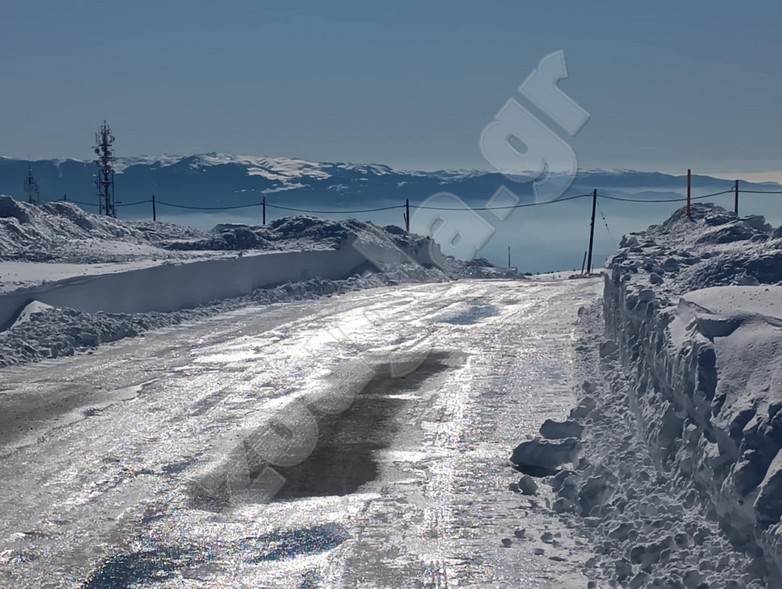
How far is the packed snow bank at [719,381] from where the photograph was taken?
17.9 feet

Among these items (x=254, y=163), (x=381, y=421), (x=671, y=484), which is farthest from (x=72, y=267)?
(x=254, y=163)

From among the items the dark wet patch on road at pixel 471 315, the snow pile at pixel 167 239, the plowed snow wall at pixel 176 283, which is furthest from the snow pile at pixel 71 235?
the dark wet patch on road at pixel 471 315

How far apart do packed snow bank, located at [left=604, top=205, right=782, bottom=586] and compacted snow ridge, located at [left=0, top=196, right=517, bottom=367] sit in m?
8.77

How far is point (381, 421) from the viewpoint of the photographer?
33.8 feet

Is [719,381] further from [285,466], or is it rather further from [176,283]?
[176,283]

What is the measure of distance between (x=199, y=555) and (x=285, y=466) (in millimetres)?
2198

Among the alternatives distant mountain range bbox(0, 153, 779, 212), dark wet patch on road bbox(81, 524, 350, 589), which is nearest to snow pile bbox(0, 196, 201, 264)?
dark wet patch on road bbox(81, 524, 350, 589)

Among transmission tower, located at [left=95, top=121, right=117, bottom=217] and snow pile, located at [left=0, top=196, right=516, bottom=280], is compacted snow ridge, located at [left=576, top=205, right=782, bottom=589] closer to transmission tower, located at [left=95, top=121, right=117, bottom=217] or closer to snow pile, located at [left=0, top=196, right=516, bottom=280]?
snow pile, located at [left=0, top=196, right=516, bottom=280]

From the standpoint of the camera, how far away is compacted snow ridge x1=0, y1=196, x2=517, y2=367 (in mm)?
16109

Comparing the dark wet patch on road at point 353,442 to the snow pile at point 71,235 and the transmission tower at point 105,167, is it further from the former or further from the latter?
the transmission tower at point 105,167

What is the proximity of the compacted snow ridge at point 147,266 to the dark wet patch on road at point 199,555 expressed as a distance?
27.3ft

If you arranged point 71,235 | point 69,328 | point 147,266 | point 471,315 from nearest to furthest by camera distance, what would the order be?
point 69,328 < point 471,315 < point 147,266 < point 71,235

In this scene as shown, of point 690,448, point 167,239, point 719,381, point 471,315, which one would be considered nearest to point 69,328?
point 471,315

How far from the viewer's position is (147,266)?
68.1 ft
